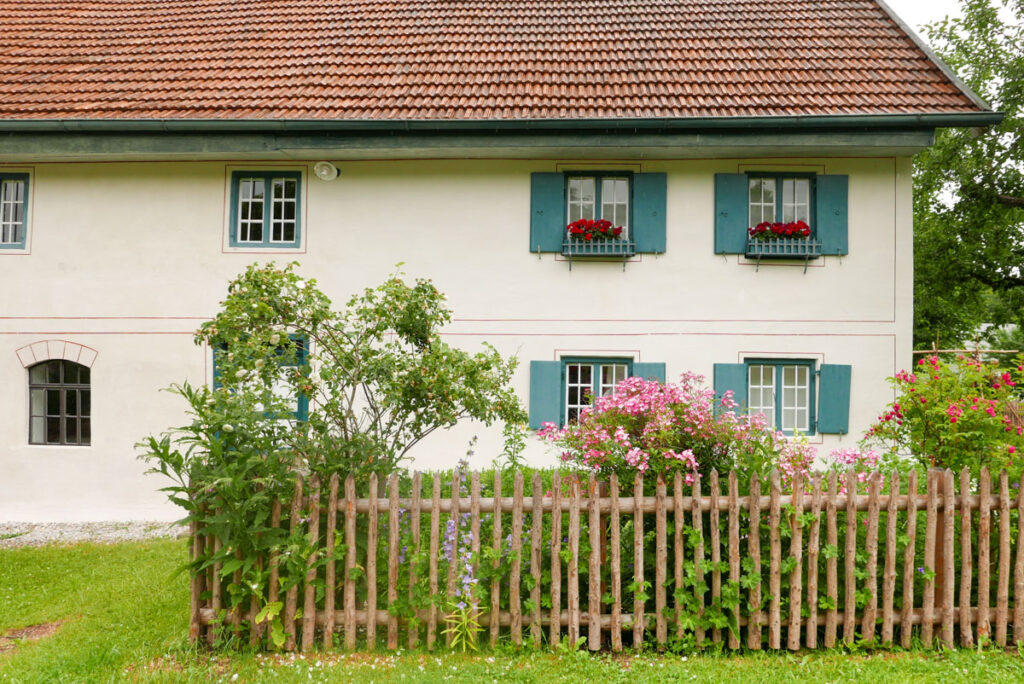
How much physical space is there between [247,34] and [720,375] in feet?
28.9

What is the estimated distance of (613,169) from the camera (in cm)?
852

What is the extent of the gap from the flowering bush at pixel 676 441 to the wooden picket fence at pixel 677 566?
0.64ft

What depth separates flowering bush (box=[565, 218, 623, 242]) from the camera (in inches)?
325

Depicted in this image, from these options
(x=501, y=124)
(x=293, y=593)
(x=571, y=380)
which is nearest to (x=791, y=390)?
(x=571, y=380)

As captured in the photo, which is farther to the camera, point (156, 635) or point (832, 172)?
point (832, 172)

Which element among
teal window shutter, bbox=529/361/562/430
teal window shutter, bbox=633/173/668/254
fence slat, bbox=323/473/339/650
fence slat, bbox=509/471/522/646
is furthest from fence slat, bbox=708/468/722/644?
teal window shutter, bbox=633/173/668/254

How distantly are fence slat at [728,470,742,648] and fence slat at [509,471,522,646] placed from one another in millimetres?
1372

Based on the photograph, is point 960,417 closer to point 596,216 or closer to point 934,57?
point 596,216

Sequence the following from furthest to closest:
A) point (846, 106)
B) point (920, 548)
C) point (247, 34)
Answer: point (247, 34) → point (846, 106) → point (920, 548)

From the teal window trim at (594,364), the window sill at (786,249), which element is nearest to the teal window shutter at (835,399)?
the window sill at (786,249)

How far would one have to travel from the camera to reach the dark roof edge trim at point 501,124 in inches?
304

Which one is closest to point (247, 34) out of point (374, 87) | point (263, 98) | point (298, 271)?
point (263, 98)

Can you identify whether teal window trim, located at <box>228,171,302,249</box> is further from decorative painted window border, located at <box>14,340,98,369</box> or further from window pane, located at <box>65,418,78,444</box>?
window pane, located at <box>65,418,78,444</box>

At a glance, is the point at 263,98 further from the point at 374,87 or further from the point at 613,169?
the point at 613,169
